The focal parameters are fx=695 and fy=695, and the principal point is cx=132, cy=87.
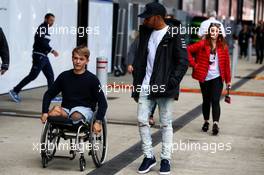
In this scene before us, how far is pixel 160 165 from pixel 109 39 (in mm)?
13433

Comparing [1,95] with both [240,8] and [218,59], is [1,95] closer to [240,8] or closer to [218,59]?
[218,59]

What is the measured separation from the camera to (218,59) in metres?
9.98

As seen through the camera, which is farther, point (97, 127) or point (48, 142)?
point (48, 142)

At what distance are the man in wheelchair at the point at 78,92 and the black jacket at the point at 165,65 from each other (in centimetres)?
43

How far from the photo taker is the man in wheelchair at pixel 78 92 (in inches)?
285

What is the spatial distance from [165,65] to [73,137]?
1229 mm

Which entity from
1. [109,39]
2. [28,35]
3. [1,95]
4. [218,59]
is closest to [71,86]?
[218,59]

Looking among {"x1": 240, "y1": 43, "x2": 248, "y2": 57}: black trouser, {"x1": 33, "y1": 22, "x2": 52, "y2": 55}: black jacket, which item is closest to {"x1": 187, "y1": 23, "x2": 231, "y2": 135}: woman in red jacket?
{"x1": 33, "y1": 22, "x2": 52, "y2": 55}: black jacket

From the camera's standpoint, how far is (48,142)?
7316 mm

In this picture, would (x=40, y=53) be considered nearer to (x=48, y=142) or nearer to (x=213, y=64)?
(x=213, y=64)

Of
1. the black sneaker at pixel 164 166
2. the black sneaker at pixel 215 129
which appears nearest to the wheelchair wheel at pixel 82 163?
the black sneaker at pixel 164 166

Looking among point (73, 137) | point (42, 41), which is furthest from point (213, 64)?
point (42, 41)

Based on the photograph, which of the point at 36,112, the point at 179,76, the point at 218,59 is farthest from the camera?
the point at 36,112

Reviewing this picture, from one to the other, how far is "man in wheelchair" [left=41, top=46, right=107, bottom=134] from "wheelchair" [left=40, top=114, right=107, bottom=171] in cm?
9
